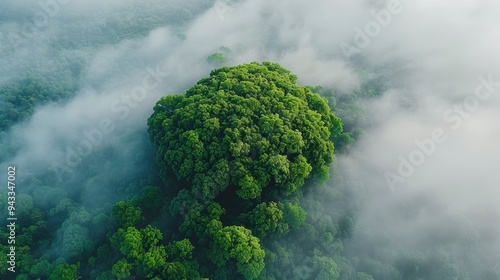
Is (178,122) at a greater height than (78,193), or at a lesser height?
greater

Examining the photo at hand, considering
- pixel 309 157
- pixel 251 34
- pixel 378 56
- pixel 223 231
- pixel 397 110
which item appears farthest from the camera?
pixel 251 34

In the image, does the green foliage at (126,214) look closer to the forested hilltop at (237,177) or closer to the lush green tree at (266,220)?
the forested hilltop at (237,177)

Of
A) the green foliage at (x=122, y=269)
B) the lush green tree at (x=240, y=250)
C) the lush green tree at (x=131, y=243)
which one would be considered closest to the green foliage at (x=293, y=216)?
the lush green tree at (x=240, y=250)

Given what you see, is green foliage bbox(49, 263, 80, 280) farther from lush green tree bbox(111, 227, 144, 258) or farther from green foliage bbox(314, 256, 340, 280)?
green foliage bbox(314, 256, 340, 280)

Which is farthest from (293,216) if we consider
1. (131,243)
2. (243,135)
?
(131,243)

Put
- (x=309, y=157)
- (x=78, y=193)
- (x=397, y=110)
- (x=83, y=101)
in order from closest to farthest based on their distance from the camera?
(x=309, y=157) < (x=78, y=193) < (x=397, y=110) < (x=83, y=101)

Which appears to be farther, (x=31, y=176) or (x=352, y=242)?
(x=31, y=176)

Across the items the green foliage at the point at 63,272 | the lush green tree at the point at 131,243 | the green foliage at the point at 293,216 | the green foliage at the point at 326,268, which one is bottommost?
the green foliage at the point at 63,272

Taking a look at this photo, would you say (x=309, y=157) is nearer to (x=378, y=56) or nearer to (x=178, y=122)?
(x=178, y=122)

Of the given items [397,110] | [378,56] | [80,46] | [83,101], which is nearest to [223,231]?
[397,110]

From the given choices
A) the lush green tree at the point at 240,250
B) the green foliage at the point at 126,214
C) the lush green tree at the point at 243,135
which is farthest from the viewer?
the lush green tree at the point at 243,135
